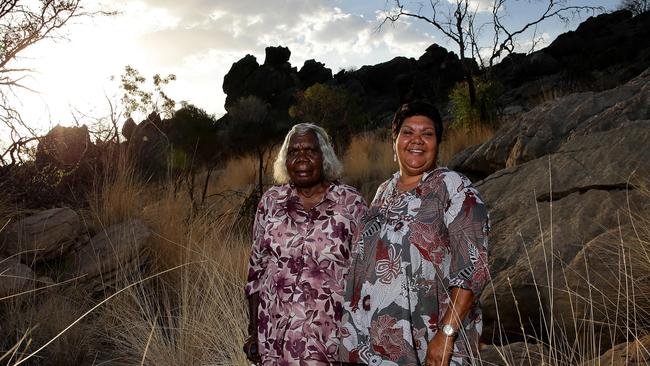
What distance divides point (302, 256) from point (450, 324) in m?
0.95

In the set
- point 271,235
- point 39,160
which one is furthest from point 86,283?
point 271,235

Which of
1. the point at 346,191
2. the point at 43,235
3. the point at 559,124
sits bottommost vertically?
the point at 43,235

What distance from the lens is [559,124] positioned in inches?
246

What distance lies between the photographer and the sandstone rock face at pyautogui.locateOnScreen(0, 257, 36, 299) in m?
4.87

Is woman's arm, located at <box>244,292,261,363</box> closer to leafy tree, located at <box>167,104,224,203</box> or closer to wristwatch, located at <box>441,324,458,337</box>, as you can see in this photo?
wristwatch, located at <box>441,324,458,337</box>

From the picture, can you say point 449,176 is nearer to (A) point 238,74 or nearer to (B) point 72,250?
(B) point 72,250

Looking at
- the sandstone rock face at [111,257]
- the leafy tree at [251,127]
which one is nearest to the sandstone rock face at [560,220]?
the sandstone rock face at [111,257]

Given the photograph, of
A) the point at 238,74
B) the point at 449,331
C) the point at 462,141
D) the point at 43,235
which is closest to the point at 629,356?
the point at 449,331

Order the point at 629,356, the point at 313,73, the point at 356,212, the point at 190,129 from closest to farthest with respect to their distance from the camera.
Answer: the point at 629,356 → the point at 356,212 → the point at 190,129 → the point at 313,73

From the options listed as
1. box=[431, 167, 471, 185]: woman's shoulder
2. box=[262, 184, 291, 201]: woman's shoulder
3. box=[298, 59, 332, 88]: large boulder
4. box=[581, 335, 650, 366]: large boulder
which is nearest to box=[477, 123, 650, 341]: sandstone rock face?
box=[581, 335, 650, 366]: large boulder

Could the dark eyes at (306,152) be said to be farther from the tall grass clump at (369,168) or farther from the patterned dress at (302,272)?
Result: the tall grass clump at (369,168)

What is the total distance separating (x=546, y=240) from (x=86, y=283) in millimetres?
4024

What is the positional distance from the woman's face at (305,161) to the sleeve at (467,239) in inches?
39.9

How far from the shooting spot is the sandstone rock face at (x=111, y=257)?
5555 millimetres
